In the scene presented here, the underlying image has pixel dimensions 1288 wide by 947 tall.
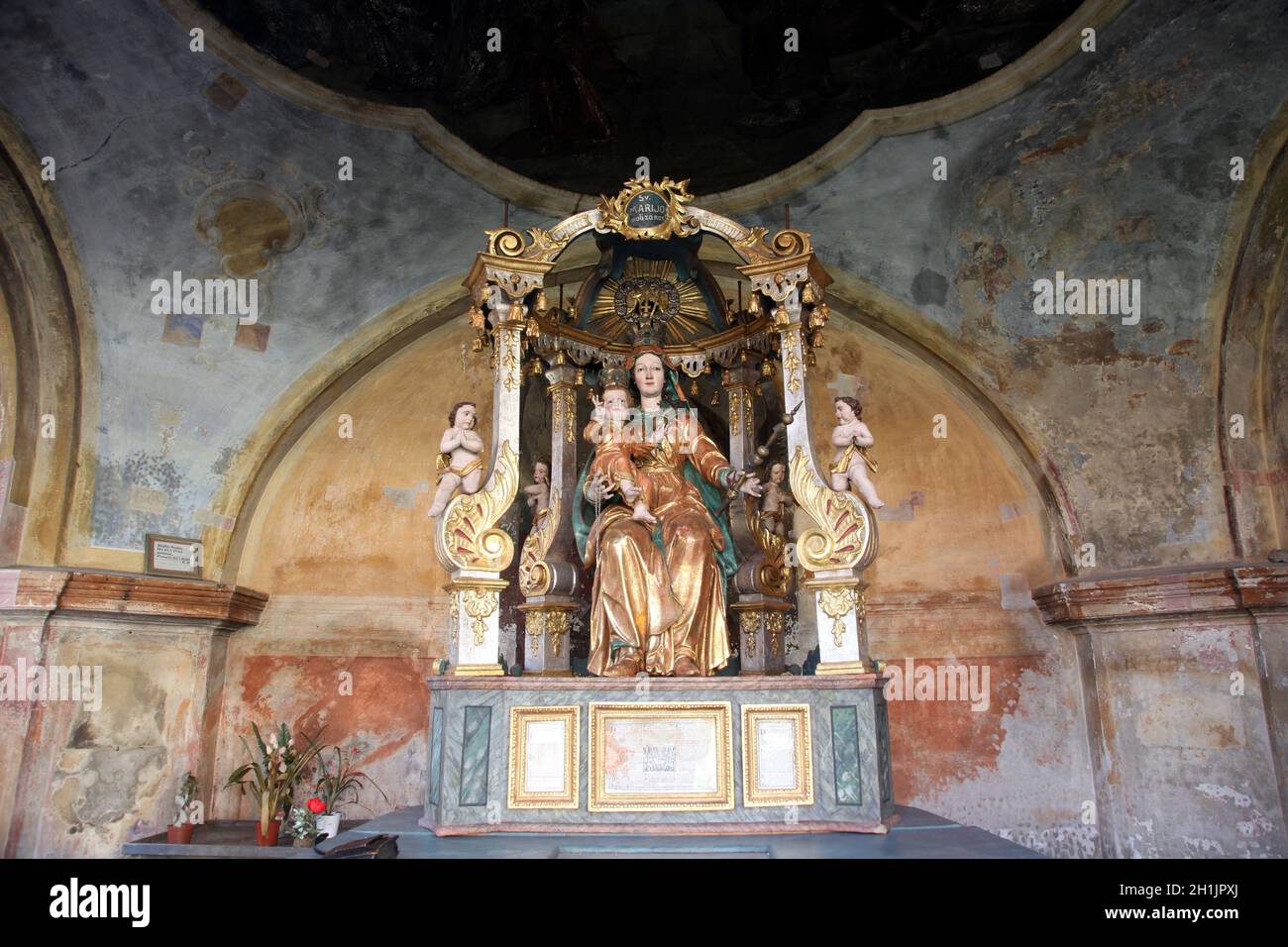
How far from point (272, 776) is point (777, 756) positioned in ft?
13.0

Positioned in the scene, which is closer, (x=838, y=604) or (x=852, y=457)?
(x=838, y=604)

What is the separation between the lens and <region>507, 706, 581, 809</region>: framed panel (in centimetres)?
529

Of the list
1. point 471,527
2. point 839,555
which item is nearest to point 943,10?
point 839,555


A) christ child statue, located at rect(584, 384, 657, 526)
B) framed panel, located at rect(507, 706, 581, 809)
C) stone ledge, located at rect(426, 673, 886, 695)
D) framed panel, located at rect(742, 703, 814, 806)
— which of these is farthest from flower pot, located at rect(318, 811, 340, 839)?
framed panel, located at rect(742, 703, 814, 806)

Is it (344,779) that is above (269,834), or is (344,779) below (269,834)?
above

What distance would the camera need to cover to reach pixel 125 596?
7348mm

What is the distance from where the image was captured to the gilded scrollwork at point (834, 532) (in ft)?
18.7

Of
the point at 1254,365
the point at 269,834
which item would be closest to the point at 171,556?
the point at 269,834

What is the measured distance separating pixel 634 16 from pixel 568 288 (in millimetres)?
2487

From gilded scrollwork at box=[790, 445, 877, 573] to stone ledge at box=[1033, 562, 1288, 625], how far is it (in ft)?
9.45

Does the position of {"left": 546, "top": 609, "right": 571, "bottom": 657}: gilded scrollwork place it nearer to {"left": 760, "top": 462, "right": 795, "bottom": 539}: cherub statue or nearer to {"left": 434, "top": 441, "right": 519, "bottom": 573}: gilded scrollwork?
{"left": 434, "top": 441, "right": 519, "bottom": 573}: gilded scrollwork

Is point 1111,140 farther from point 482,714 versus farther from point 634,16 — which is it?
point 482,714

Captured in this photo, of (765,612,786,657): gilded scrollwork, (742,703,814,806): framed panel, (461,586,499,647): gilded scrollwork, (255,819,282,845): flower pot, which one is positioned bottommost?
(255,819,282,845): flower pot

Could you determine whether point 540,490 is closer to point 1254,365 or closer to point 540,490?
point 540,490
